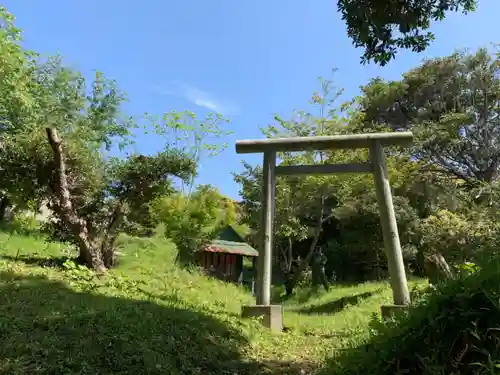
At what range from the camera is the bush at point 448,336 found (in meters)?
1.90

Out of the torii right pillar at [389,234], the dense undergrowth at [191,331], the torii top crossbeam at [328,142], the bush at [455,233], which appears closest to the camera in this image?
the dense undergrowth at [191,331]

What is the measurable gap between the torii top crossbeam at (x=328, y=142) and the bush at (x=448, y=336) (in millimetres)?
4962

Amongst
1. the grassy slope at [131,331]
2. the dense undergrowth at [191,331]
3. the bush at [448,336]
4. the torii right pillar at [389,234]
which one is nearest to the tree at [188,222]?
the dense undergrowth at [191,331]

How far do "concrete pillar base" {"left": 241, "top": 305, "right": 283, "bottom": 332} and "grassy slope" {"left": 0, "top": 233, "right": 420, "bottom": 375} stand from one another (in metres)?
0.20

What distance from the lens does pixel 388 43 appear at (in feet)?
15.4

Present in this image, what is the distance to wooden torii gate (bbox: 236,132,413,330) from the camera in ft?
21.2

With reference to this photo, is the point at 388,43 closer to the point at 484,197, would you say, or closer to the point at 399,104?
the point at 484,197

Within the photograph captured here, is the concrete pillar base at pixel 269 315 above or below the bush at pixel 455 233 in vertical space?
below

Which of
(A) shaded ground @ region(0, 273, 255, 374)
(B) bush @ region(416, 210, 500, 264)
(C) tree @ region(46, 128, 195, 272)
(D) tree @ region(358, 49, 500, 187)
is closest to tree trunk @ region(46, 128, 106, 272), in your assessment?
(C) tree @ region(46, 128, 195, 272)

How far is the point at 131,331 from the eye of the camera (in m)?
4.30

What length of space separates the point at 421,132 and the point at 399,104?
2.63m

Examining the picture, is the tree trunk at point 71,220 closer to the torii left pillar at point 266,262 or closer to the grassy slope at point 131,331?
the grassy slope at point 131,331

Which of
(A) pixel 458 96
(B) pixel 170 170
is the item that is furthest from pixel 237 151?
(A) pixel 458 96

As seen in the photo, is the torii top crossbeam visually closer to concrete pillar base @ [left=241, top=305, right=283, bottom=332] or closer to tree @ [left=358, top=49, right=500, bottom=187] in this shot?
concrete pillar base @ [left=241, top=305, right=283, bottom=332]
